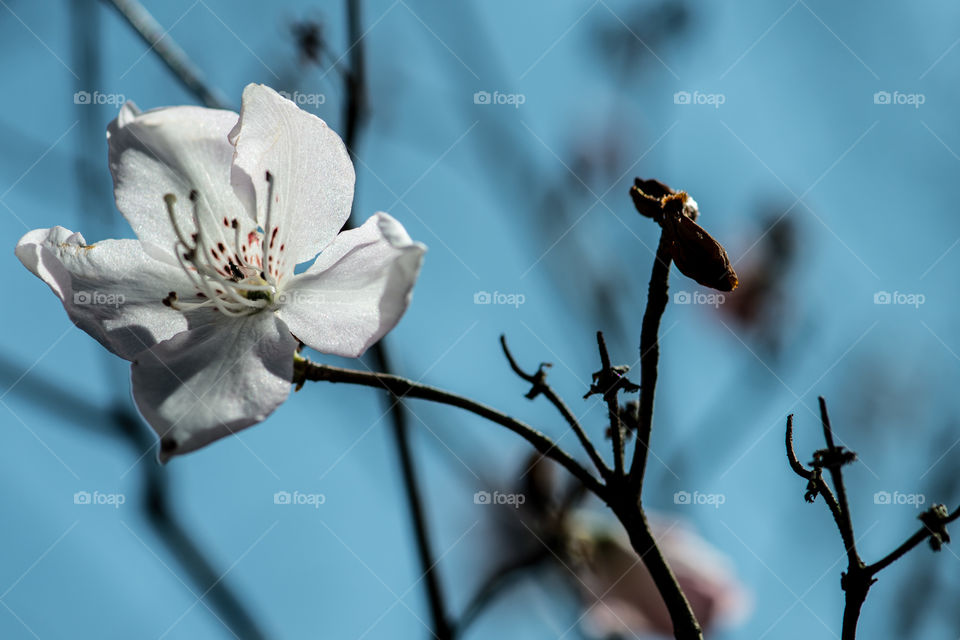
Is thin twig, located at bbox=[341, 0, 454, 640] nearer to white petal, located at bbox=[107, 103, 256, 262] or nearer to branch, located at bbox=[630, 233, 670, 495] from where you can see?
white petal, located at bbox=[107, 103, 256, 262]

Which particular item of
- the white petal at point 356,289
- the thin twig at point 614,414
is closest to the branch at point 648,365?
the thin twig at point 614,414

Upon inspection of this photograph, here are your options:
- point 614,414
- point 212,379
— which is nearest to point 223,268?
point 212,379

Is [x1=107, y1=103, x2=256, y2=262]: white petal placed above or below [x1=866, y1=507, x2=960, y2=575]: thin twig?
below

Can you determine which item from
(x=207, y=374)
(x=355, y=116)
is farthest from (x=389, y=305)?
(x=355, y=116)

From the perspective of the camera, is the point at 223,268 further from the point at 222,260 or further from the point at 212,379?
the point at 212,379

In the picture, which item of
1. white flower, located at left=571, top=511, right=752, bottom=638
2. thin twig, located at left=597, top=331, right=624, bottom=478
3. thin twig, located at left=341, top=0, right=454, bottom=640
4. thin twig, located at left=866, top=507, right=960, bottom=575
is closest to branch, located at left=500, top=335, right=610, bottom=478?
thin twig, located at left=597, top=331, right=624, bottom=478

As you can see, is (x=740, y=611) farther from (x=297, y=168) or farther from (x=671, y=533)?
(x=297, y=168)

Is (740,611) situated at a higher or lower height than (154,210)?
higher
